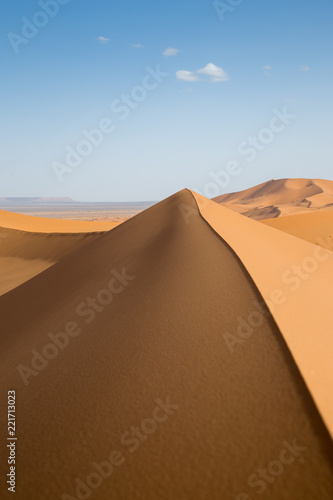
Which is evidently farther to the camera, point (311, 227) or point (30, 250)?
point (311, 227)

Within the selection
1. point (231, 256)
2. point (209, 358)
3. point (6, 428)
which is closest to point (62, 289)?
point (231, 256)

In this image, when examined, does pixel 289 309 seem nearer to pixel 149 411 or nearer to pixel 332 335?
pixel 332 335

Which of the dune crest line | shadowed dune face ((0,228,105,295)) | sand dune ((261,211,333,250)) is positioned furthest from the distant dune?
the dune crest line

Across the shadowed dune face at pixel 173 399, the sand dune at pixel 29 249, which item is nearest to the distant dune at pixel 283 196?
the sand dune at pixel 29 249

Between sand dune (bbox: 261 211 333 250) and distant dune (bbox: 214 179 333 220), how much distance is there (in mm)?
24305

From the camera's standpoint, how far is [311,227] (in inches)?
789

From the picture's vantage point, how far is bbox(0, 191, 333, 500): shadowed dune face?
2766mm

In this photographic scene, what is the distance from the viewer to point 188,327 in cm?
409

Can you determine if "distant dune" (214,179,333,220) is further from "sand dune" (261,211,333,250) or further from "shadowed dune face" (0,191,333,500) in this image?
"shadowed dune face" (0,191,333,500)

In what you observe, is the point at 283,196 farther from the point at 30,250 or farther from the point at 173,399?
the point at 173,399

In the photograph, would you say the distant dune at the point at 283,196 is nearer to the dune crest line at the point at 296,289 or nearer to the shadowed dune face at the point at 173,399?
the dune crest line at the point at 296,289

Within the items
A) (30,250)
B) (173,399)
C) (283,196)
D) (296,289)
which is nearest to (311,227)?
(30,250)

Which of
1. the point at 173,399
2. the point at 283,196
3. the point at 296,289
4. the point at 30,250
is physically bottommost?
the point at 173,399

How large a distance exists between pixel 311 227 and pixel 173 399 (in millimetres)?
18397
